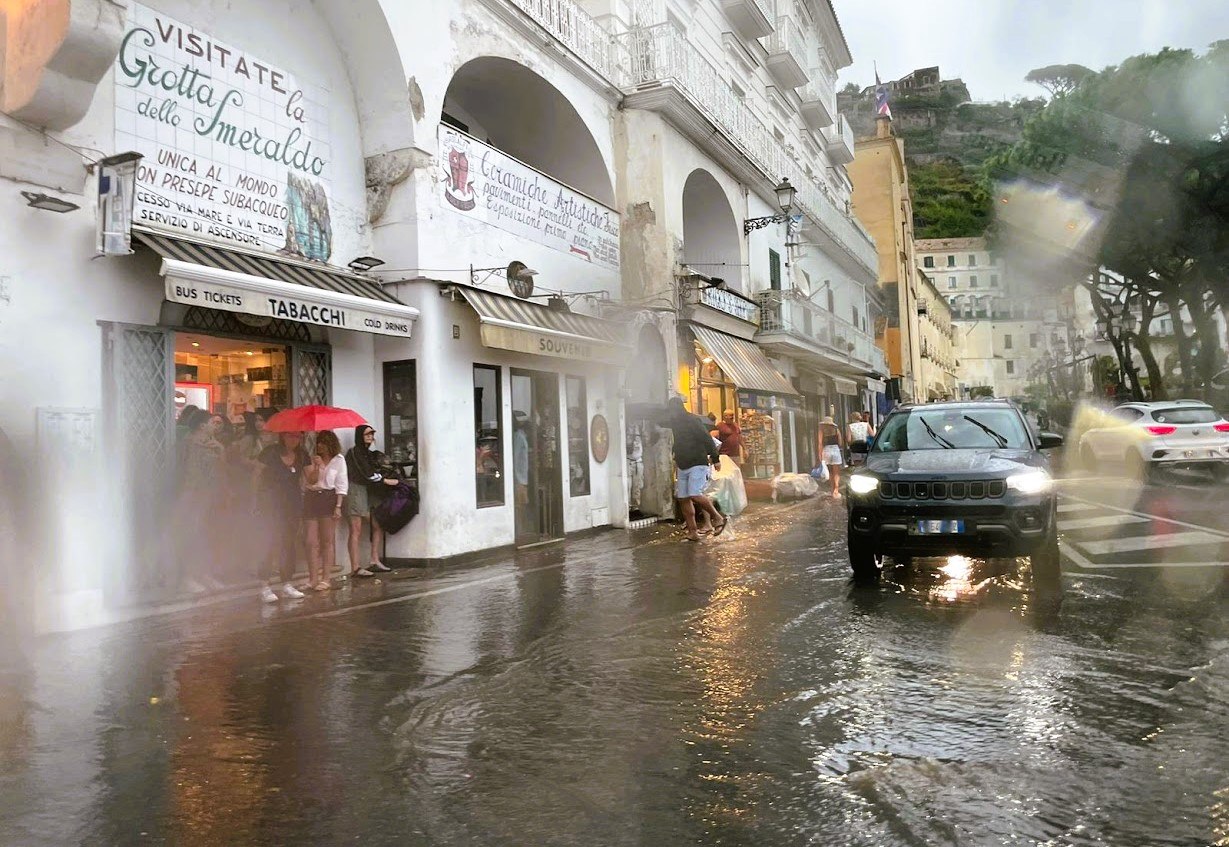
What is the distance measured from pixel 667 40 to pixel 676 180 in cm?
267

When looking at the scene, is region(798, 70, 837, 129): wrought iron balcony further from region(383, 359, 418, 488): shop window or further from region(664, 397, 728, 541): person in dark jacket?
region(383, 359, 418, 488): shop window

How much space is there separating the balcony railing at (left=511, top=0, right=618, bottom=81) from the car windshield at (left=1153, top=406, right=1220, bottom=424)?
1280cm

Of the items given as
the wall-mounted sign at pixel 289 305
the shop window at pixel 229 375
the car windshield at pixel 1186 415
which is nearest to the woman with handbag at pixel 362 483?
the shop window at pixel 229 375

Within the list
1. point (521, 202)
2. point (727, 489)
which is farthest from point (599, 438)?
point (521, 202)

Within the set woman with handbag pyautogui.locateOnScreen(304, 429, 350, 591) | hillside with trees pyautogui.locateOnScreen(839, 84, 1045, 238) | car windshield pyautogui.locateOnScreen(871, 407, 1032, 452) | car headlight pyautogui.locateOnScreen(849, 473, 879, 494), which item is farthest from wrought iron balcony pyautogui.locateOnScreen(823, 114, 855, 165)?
hillside with trees pyautogui.locateOnScreen(839, 84, 1045, 238)

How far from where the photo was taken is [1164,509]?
13.0m

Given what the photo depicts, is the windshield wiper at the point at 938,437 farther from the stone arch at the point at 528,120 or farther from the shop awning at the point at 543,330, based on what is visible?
the stone arch at the point at 528,120

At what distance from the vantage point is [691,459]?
495 inches

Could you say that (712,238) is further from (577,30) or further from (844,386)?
(844,386)

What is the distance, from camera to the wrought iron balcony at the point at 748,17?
22703mm

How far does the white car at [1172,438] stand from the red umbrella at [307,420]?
626 inches

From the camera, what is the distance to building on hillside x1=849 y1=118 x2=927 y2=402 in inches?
2012

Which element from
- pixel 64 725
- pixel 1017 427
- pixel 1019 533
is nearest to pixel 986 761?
pixel 1019 533

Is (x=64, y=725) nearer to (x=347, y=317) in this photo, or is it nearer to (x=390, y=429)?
(x=347, y=317)
